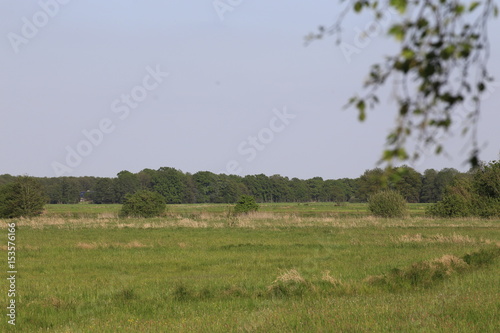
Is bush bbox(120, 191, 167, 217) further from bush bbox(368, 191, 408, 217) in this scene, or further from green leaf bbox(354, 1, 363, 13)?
green leaf bbox(354, 1, 363, 13)

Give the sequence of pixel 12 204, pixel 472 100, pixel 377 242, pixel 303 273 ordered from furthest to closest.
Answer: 1. pixel 12 204
2. pixel 377 242
3. pixel 303 273
4. pixel 472 100

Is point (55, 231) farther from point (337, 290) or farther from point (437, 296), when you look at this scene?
point (437, 296)

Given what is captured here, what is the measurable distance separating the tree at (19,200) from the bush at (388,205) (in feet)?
125

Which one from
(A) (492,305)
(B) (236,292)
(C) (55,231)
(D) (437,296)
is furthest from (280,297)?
(C) (55,231)

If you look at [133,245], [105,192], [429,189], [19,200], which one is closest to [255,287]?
[133,245]

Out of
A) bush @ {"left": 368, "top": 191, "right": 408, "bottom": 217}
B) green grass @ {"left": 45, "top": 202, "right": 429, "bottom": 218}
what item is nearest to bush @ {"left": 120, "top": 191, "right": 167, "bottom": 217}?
green grass @ {"left": 45, "top": 202, "right": 429, "bottom": 218}

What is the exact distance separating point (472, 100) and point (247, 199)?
207 ft

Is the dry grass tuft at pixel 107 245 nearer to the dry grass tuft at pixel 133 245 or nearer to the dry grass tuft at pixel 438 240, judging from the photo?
the dry grass tuft at pixel 133 245

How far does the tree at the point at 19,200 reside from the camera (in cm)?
5700

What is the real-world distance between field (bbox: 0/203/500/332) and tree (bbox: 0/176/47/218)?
32193 mm

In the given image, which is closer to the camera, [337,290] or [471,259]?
[337,290]

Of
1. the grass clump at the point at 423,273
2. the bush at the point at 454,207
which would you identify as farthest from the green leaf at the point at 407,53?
the bush at the point at 454,207

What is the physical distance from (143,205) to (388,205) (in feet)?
92.5

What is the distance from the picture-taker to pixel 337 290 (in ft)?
47.1
